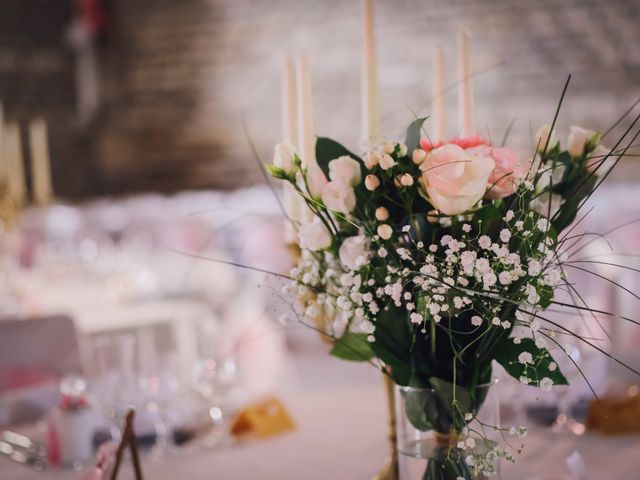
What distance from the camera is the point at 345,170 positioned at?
1.06m

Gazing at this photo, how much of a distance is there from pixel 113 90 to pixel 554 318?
6.10 meters

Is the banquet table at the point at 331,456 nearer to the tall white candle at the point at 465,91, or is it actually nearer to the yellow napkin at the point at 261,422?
the yellow napkin at the point at 261,422

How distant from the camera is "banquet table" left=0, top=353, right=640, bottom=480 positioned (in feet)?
4.57

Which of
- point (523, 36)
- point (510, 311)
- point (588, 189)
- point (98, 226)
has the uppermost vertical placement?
point (523, 36)

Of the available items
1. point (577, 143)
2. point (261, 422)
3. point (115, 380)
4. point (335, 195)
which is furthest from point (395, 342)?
point (115, 380)

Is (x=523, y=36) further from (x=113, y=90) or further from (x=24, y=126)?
(x=24, y=126)

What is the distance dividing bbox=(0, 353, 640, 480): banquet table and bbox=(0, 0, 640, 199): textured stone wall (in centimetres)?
427

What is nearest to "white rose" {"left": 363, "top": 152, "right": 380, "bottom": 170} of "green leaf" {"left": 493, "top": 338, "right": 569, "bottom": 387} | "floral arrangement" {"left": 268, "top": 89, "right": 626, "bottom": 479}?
"floral arrangement" {"left": 268, "top": 89, "right": 626, "bottom": 479}

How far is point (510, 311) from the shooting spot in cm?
106

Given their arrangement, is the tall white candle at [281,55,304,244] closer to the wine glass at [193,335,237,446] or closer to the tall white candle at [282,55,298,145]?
the tall white candle at [282,55,298,145]

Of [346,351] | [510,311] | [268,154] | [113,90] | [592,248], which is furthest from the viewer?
[113,90]

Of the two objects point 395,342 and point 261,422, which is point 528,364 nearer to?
point 395,342

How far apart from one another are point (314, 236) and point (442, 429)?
33cm

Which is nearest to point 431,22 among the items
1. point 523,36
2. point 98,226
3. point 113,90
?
point 523,36
